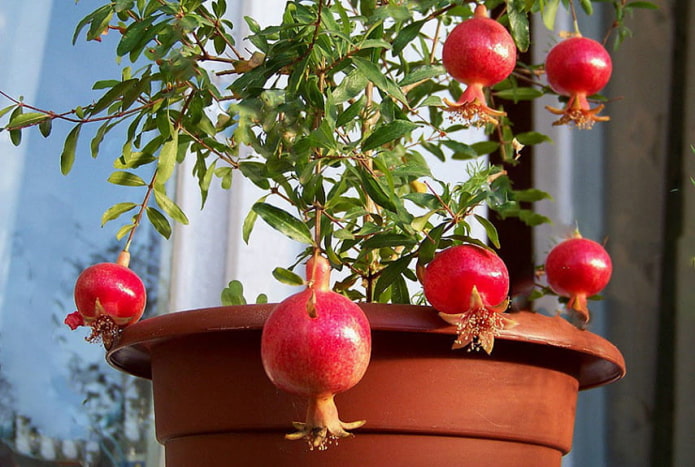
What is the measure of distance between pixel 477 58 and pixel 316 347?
329 mm

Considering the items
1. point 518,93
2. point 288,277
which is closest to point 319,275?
point 288,277

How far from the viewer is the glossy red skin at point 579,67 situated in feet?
2.61

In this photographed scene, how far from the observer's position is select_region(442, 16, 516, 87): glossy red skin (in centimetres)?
68

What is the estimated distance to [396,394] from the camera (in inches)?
24.2

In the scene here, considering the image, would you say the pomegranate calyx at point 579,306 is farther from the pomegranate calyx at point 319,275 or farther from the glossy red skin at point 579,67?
the pomegranate calyx at point 319,275

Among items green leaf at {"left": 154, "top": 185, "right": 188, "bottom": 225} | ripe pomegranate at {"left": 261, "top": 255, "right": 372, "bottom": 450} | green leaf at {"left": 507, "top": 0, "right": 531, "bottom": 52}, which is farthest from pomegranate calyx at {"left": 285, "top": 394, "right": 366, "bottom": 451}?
green leaf at {"left": 507, "top": 0, "right": 531, "bottom": 52}

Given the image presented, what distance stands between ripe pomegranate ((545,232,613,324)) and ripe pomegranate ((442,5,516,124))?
0.20 metres

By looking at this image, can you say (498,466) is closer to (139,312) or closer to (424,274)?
(424,274)

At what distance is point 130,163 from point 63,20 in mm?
638

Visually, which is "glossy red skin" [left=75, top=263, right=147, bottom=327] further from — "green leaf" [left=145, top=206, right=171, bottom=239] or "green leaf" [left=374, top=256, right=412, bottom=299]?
"green leaf" [left=374, top=256, right=412, bottom=299]

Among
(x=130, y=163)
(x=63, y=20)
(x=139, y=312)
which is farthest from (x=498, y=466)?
(x=63, y=20)

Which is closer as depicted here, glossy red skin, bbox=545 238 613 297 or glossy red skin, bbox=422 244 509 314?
glossy red skin, bbox=422 244 509 314

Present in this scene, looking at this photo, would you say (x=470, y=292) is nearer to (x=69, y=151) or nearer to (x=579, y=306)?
(x=579, y=306)

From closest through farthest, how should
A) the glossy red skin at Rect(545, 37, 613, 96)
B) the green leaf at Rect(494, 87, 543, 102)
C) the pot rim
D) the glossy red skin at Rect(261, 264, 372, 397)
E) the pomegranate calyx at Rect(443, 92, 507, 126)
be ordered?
the glossy red skin at Rect(261, 264, 372, 397)
the pot rim
the pomegranate calyx at Rect(443, 92, 507, 126)
the glossy red skin at Rect(545, 37, 613, 96)
the green leaf at Rect(494, 87, 543, 102)
